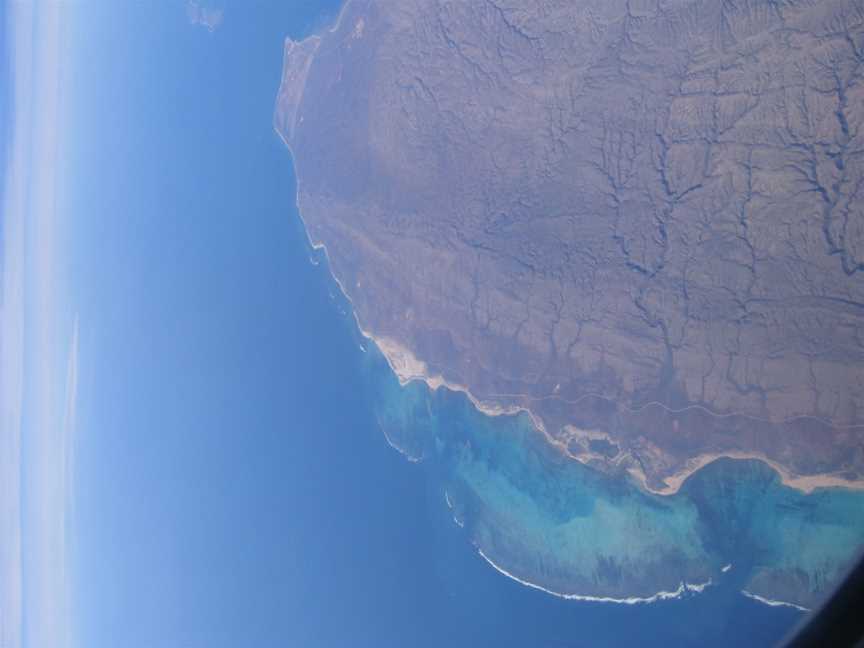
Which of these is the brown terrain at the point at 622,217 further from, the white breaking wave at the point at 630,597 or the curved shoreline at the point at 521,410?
the white breaking wave at the point at 630,597

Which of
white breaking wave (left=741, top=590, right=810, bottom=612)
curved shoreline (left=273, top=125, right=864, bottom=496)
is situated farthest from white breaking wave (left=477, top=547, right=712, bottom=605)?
curved shoreline (left=273, top=125, right=864, bottom=496)

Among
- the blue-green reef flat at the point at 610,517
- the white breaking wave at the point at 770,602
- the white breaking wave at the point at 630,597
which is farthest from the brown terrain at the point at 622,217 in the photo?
the white breaking wave at the point at 770,602

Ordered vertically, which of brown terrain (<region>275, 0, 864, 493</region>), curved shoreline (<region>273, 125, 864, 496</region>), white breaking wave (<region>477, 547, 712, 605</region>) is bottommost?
white breaking wave (<region>477, 547, 712, 605</region>)

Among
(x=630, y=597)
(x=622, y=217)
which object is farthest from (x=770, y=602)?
(x=622, y=217)

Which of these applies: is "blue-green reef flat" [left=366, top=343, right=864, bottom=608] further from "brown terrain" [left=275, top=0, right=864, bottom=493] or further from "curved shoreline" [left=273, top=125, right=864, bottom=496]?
"brown terrain" [left=275, top=0, right=864, bottom=493]

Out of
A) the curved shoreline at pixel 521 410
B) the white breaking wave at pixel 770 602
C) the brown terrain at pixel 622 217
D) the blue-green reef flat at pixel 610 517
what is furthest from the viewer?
the brown terrain at pixel 622 217

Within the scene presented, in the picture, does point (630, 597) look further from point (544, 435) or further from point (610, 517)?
point (544, 435)
